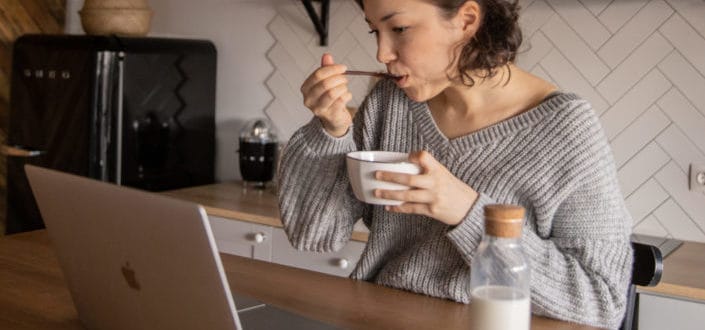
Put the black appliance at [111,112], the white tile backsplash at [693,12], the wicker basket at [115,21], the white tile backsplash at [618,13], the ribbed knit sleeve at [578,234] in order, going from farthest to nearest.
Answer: the wicker basket at [115,21], the black appliance at [111,112], the white tile backsplash at [618,13], the white tile backsplash at [693,12], the ribbed knit sleeve at [578,234]

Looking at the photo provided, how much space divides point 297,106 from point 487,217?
2.24 m

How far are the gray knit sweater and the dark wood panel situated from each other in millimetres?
2171

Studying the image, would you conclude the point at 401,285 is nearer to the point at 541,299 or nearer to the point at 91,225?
the point at 541,299

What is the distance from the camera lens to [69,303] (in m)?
1.35

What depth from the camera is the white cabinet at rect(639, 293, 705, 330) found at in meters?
2.04

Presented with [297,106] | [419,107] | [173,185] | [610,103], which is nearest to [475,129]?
[419,107]

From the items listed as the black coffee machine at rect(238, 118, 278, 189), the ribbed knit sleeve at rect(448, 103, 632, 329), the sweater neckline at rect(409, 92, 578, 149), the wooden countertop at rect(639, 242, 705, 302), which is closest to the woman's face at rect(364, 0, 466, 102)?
the sweater neckline at rect(409, 92, 578, 149)

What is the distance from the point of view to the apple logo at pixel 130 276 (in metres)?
1.10

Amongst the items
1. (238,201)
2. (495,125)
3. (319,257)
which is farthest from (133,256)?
(238,201)

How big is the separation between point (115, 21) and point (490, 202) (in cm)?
215

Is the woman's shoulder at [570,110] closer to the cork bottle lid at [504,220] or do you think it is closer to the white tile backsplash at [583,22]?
the cork bottle lid at [504,220]

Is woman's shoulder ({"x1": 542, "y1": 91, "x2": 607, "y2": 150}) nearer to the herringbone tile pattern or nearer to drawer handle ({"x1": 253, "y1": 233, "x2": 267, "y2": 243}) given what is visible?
the herringbone tile pattern

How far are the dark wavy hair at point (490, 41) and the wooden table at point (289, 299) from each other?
387mm

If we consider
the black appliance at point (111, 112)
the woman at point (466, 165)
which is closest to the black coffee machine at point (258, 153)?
the black appliance at point (111, 112)
